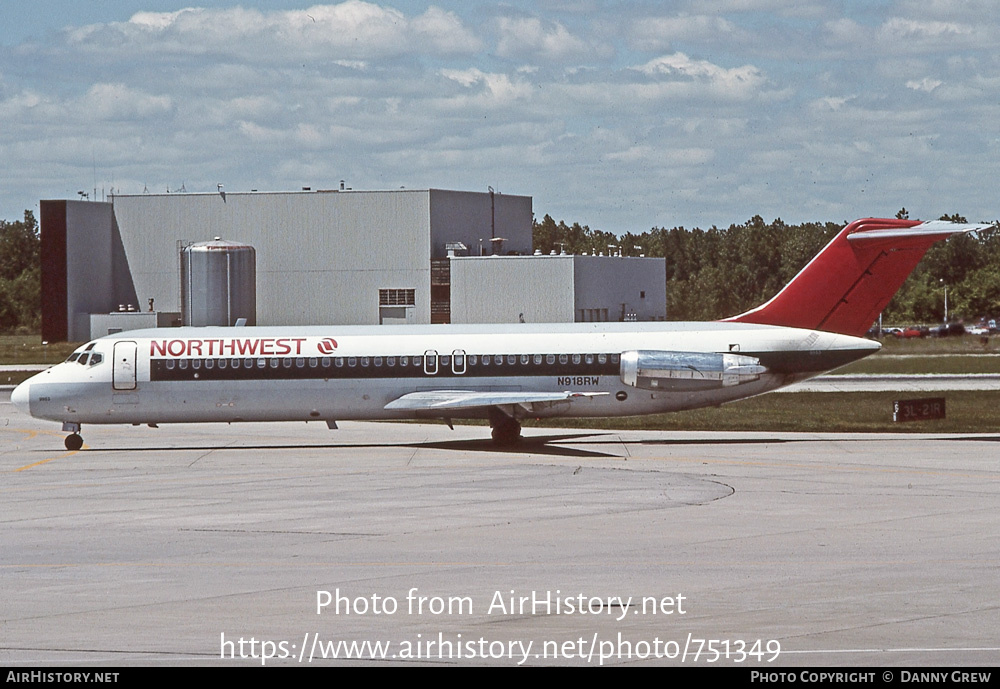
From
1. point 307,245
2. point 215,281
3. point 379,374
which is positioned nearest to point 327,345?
point 379,374

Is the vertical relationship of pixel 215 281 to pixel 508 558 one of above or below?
above

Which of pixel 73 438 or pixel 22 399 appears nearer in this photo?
pixel 22 399

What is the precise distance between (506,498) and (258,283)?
69916mm

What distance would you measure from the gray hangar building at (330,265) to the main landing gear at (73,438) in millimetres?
49795

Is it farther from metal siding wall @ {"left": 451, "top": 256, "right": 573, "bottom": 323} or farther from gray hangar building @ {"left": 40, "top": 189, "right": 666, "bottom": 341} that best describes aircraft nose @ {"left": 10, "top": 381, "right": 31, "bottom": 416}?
gray hangar building @ {"left": 40, "top": 189, "right": 666, "bottom": 341}

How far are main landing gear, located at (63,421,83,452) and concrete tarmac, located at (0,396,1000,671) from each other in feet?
7.50

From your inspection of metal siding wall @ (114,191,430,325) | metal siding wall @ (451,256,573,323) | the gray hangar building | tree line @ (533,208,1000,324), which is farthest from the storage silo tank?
tree line @ (533,208,1000,324)

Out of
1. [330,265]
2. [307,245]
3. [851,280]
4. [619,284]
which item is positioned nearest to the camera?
[851,280]

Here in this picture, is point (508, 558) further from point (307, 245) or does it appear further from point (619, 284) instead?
point (307, 245)

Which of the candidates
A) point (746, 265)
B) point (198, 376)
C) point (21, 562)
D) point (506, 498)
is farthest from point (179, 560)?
point (746, 265)

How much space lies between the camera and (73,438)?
1558 inches

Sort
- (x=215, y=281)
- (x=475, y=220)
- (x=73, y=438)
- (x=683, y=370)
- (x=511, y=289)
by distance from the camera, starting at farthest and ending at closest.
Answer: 1. (x=475, y=220)
2. (x=215, y=281)
3. (x=511, y=289)
4. (x=73, y=438)
5. (x=683, y=370)

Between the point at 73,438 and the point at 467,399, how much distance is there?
1164cm

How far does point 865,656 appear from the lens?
13609 mm
